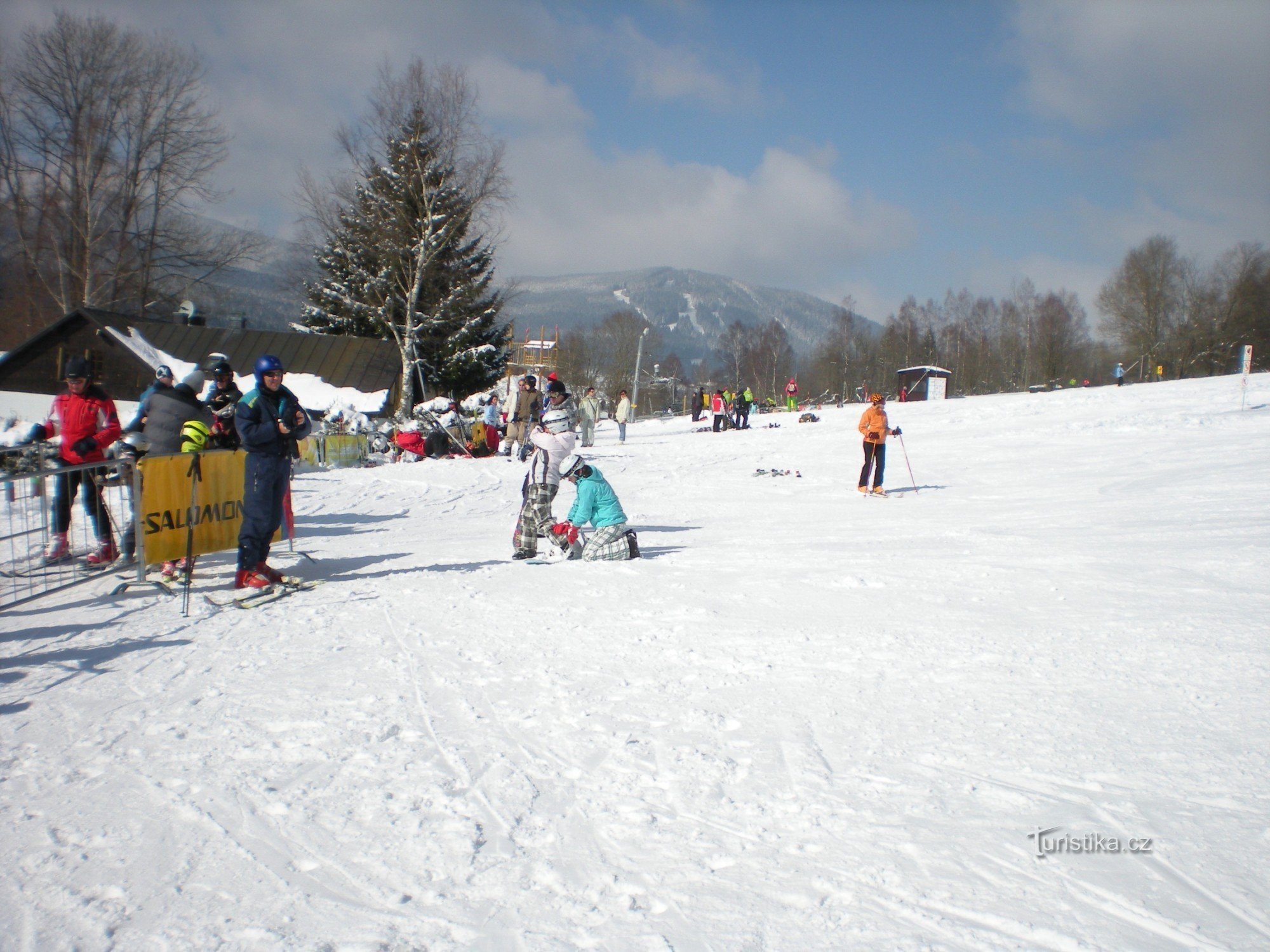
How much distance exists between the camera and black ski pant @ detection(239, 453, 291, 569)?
6.46 metres

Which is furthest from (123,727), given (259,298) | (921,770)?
(259,298)

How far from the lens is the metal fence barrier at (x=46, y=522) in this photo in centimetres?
695

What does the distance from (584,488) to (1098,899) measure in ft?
20.1

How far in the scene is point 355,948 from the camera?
244 centimetres

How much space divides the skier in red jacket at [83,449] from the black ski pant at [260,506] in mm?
1843

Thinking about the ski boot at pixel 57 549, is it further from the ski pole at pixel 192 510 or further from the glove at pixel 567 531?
the glove at pixel 567 531

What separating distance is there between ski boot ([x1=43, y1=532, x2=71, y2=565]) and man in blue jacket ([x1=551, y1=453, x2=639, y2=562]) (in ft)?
14.8

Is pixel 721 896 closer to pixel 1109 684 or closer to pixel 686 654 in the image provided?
pixel 686 654


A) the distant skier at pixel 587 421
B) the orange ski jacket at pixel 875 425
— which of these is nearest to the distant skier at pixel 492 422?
the distant skier at pixel 587 421

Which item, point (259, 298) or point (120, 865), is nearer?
point (120, 865)

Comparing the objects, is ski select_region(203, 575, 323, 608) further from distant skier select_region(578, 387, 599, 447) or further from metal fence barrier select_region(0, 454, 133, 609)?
distant skier select_region(578, 387, 599, 447)

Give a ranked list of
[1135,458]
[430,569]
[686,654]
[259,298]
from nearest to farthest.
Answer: [686,654] → [430,569] → [1135,458] → [259,298]

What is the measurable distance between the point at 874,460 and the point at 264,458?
34.4ft

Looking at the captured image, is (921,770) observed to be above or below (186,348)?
below
